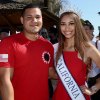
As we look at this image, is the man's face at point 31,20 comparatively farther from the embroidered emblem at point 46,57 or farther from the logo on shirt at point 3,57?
the logo on shirt at point 3,57

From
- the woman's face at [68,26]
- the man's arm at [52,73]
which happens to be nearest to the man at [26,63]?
the man's arm at [52,73]

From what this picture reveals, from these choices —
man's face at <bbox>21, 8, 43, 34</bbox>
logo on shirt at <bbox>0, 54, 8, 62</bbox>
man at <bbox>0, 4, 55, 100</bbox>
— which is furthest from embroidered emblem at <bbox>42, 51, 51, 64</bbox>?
logo on shirt at <bbox>0, 54, 8, 62</bbox>

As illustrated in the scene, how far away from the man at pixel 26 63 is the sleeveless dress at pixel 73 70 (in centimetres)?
15

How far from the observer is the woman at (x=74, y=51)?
11.9 feet

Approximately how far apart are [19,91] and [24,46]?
0.46 meters

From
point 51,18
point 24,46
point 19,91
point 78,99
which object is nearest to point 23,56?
point 24,46

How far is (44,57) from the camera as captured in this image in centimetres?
362

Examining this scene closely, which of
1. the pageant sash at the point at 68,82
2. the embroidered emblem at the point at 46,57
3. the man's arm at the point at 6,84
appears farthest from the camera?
the pageant sash at the point at 68,82

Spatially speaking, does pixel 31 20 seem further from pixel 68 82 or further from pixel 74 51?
pixel 68 82

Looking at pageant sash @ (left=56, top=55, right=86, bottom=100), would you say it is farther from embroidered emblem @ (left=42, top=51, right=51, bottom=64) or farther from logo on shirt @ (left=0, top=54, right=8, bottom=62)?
logo on shirt @ (left=0, top=54, right=8, bottom=62)

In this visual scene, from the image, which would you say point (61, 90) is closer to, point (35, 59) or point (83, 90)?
point (83, 90)

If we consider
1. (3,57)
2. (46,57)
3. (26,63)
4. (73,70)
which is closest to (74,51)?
(73,70)

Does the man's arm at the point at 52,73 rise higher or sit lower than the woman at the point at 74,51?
lower

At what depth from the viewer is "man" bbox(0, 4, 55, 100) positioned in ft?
11.1
